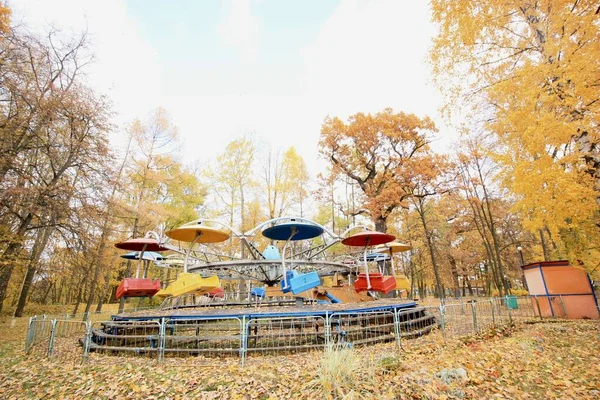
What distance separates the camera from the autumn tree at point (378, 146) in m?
20.1

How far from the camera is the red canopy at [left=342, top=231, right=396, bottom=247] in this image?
1130cm

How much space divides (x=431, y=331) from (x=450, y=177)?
1383 centimetres

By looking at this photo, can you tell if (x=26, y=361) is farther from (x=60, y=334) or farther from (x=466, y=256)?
(x=466, y=256)

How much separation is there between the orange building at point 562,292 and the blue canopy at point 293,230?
396 inches

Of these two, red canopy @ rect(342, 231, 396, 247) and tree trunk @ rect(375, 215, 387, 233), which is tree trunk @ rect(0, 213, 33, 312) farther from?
tree trunk @ rect(375, 215, 387, 233)

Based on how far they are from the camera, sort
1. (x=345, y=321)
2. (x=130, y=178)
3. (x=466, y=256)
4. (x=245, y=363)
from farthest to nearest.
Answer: (x=466, y=256) < (x=130, y=178) < (x=345, y=321) < (x=245, y=363)

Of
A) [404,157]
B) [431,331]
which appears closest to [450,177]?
[404,157]

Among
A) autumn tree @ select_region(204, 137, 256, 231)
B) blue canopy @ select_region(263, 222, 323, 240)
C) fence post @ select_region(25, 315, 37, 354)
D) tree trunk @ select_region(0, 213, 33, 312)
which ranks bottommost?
fence post @ select_region(25, 315, 37, 354)

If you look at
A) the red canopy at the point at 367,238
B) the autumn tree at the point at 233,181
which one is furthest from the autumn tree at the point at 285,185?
the red canopy at the point at 367,238

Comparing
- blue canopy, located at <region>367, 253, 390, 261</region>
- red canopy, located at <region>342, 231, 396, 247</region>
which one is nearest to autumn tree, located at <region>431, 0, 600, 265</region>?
red canopy, located at <region>342, 231, 396, 247</region>

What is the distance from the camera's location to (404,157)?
20484 millimetres

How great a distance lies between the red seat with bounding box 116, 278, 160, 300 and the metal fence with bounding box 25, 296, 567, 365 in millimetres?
1430

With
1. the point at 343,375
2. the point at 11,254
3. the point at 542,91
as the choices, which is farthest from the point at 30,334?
the point at 542,91

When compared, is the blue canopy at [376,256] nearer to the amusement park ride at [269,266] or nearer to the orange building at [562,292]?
the amusement park ride at [269,266]
